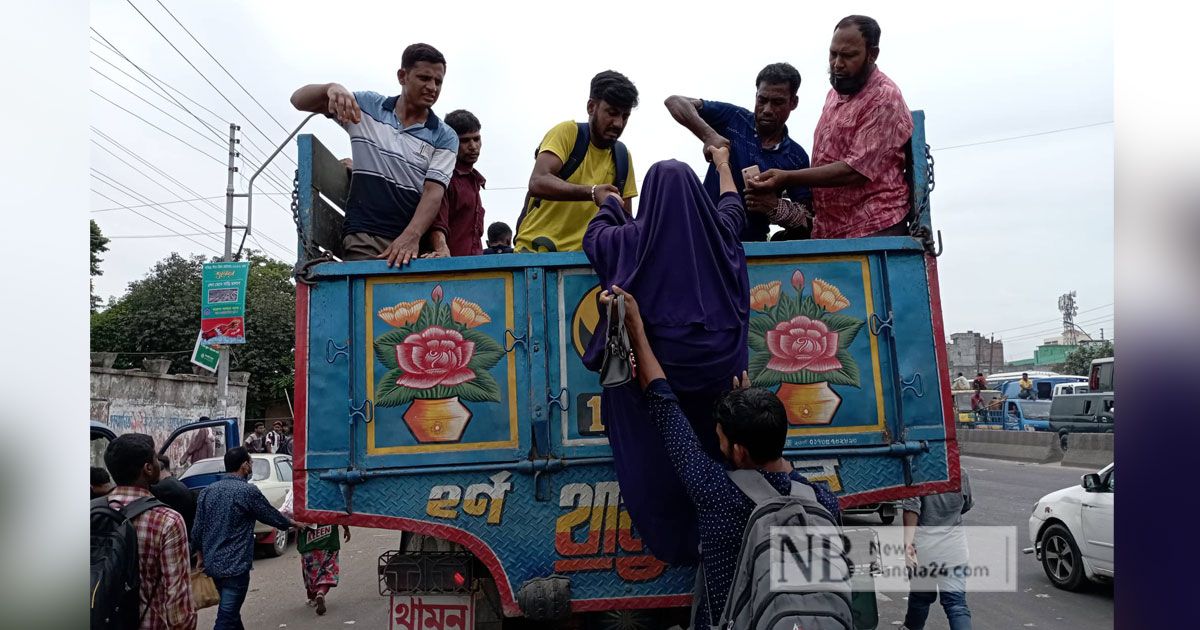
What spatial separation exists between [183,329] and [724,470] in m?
30.6

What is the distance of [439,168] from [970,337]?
214ft

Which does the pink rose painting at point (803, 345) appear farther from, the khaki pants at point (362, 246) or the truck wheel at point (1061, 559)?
the truck wheel at point (1061, 559)

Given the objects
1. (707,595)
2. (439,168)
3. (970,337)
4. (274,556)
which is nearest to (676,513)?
(707,595)

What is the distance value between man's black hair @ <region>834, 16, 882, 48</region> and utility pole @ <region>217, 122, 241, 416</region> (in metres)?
18.3

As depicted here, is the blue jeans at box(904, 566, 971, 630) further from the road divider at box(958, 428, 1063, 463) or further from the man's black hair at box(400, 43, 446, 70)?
the road divider at box(958, 428, 1063, 463)

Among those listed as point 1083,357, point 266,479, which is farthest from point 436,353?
point 1083,357

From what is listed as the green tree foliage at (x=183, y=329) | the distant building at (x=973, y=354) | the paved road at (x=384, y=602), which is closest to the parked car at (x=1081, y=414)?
the paved road at (x=384, y=602)

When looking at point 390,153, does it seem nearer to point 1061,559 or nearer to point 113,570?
point 113,570

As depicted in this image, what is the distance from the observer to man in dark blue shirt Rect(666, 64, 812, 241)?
3783 mm

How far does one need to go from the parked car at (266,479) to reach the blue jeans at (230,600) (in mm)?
5039

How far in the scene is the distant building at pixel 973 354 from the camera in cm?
5781

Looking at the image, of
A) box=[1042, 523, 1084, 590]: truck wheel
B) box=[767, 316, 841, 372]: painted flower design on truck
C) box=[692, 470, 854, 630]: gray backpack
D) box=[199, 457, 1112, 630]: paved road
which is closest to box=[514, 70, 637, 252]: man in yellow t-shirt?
box=[767, 316, 841, 372]: painted flower design on truck

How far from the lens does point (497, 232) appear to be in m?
6.28

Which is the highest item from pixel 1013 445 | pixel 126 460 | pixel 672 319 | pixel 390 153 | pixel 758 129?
→ pixel 758 129
